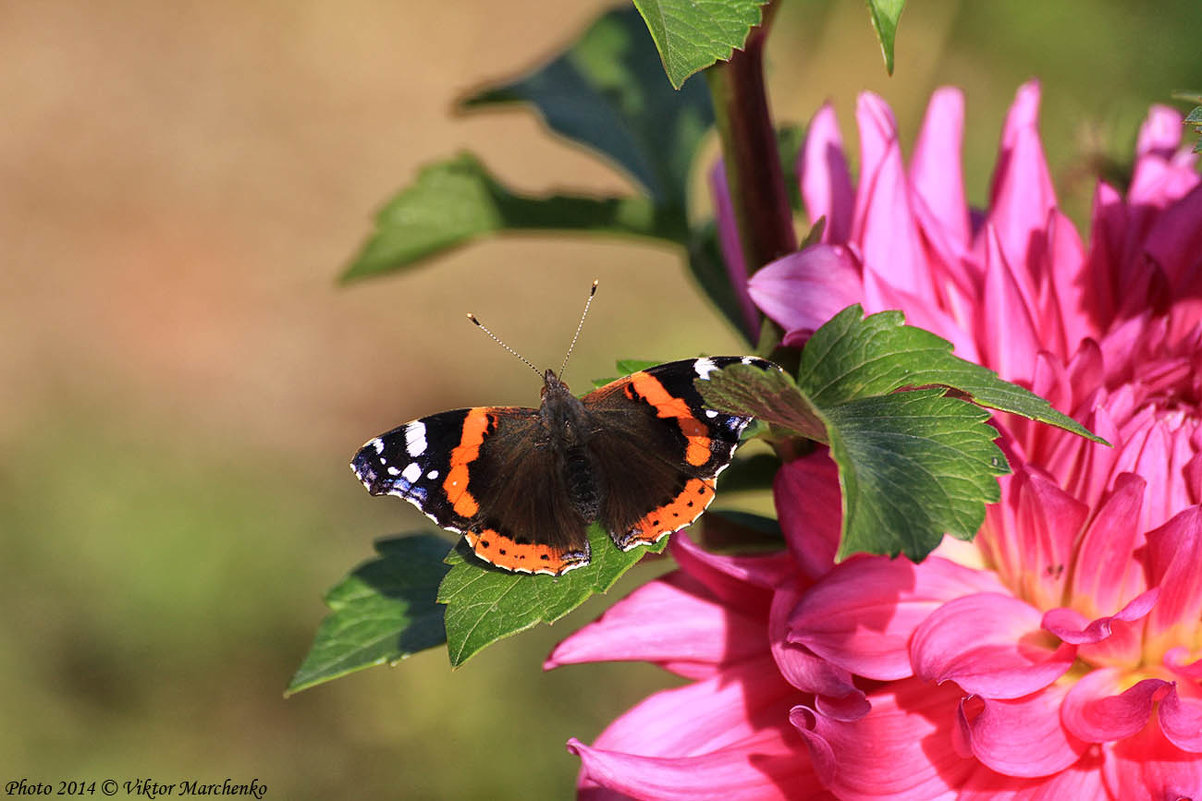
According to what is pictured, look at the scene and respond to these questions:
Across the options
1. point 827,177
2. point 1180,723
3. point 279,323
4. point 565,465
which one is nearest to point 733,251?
point 827,177

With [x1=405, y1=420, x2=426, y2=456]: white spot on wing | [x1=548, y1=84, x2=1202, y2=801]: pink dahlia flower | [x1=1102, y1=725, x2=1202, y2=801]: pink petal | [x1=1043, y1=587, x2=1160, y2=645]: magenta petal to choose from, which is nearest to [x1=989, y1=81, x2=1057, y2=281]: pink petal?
[x1=548, y1=84, x2=1202, y2=801]: pink dahlia flower

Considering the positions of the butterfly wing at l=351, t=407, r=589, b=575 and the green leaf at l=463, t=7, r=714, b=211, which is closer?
the butterfly wing at l=351, t=407, r=589, b=575

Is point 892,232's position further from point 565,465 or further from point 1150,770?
point 1150,770

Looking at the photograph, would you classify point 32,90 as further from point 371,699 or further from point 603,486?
point 603,486

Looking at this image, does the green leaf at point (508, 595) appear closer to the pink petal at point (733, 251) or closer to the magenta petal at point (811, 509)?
the magenta petal at point (811, 509)

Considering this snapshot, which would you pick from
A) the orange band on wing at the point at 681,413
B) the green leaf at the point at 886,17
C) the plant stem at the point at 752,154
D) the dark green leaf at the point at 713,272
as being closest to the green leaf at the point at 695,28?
the green leaf at the point at 886,17

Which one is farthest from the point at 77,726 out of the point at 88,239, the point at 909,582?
the point at 909,582

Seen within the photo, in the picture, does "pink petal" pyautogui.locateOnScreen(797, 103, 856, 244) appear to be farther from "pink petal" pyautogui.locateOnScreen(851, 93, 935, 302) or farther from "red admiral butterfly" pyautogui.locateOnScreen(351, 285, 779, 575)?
"red admiral butterfly" pyautogui.locateOnScreen(351, 285, 779, 575)
